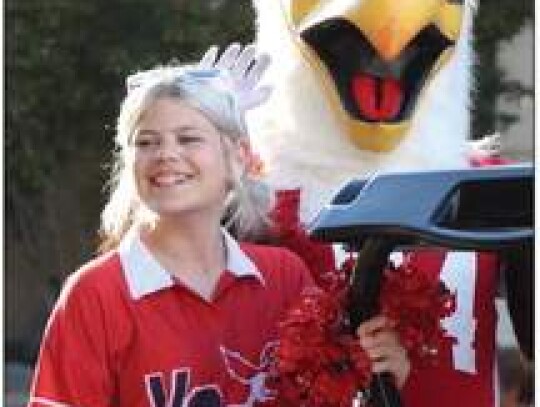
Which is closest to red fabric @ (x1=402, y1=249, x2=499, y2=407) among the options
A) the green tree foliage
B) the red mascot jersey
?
the red mascot jersey

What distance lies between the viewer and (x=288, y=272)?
238cm

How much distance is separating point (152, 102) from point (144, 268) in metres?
0.26

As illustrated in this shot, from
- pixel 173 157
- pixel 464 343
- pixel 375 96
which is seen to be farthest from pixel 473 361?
pixel 173 157

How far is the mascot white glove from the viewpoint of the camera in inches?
103

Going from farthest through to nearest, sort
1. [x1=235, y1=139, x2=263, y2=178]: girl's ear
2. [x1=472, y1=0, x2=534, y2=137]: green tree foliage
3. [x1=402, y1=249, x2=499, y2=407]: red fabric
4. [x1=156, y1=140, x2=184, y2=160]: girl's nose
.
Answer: [x1=472, y1=0, x2=534, y2=137]: green tree foliage < [x1=402, y1=249, x2=499, y2=407]: red fabric < [x1=235, y1=139, x2=263, y2=178]: girl's ear < [x1=156, y1=140, x2=184, y2=160]: girl's nose

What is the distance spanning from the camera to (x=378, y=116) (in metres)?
2.73

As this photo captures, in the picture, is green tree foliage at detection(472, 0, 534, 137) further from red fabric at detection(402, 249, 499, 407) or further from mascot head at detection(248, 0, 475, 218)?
red fabric at detection(402, 249, 499, 407)

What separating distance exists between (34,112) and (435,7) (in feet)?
31.3

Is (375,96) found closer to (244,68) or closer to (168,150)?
(244,68)

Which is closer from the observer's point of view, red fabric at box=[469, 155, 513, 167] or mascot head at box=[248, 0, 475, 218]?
mascot head at box=[248, 0, 475, 218]

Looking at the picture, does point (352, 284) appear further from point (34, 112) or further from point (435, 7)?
point (34, 112)

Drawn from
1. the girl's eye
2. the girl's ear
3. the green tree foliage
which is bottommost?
the girl's ear

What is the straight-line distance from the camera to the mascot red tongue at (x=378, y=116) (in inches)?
101

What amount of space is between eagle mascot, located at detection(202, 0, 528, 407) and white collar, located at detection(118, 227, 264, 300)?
1.24 feet
